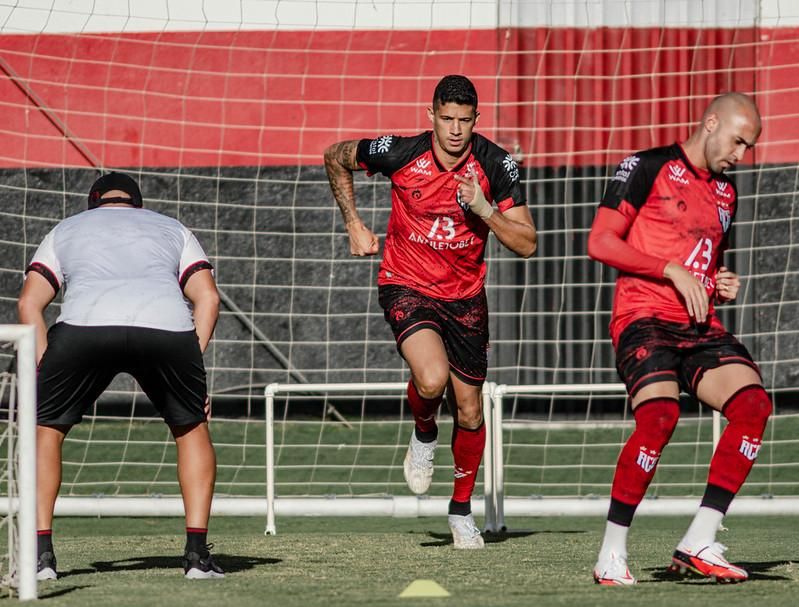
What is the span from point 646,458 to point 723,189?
3.48ft

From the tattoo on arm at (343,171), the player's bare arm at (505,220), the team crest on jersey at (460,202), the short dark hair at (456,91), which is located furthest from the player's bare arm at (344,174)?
the player's bare arm at (505,220)

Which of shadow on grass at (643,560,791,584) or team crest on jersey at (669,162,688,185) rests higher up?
team crest on jersey at (669,162,688,185)

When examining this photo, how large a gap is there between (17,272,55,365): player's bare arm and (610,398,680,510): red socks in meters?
2.17

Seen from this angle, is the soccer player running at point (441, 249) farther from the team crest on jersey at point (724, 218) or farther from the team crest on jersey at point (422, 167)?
the team crest on jersey at point (724, 218)

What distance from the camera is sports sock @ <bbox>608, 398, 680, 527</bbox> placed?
16.8ft

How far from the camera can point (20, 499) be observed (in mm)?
4836

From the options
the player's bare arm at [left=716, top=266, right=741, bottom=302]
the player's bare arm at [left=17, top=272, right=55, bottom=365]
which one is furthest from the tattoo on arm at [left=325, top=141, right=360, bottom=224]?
the player's bare arm at [left=716, top=266, right=741, bottom=302]

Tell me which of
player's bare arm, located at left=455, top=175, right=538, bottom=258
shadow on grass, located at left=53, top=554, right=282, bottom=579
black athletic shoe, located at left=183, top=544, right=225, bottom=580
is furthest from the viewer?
player's bare arm, located at left=455, top=175, right=538, bottom=258

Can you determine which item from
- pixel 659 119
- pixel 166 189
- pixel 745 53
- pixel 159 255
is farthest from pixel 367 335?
pixel 159 255

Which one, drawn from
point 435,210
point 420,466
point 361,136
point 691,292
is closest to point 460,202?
point 435,210

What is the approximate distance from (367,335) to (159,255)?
661cm

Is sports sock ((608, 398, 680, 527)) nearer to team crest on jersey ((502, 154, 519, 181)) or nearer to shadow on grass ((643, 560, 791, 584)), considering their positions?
shadow on grass ((643, 560, 791, 584))

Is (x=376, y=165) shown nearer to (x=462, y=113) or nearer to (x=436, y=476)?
(x=462, y=113)

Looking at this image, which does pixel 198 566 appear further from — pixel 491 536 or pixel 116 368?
pixel 491 536
